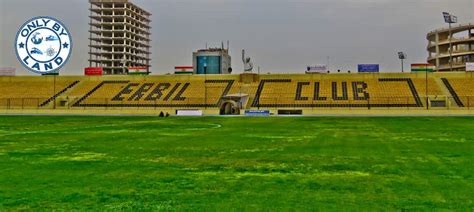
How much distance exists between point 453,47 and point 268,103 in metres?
74.1

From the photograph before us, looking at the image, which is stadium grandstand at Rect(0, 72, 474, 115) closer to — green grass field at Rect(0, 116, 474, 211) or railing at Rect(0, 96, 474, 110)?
railing at Rect(0, 96, 474, 110)

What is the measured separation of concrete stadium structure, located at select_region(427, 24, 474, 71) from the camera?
122500 millimetres

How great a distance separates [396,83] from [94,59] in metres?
130

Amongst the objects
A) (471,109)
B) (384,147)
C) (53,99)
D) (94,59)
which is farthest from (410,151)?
(94,59)

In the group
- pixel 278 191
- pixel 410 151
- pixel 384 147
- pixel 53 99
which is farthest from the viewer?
pixel 53 99

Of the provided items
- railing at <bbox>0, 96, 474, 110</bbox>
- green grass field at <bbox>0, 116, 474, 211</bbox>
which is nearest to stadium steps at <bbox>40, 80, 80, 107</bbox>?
railing at <bbox>0, 96, 474, 110</bbox>

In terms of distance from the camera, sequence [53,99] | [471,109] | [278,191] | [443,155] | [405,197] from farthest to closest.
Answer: [53,99], [471,109], [443,155], [278,191], [405,197]

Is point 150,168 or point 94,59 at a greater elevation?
point 94,59

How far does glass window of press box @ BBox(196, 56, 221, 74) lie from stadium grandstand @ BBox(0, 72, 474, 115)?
21.9m

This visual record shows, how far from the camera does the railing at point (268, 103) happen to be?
73.2m

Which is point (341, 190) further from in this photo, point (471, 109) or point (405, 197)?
point (471, 109)

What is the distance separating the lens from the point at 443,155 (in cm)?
1894

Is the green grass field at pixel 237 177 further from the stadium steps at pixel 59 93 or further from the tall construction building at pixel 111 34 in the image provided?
the tall construction building at pixel 111 34

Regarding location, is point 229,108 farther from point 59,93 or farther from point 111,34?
point 111,34
